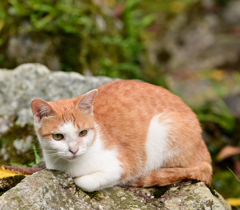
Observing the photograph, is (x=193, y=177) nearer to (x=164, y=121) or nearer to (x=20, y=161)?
(x=164, y=121)

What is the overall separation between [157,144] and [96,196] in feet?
3.12

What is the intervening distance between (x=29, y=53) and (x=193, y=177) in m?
3.91

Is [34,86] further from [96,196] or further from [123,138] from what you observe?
[96,196]

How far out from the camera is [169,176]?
3482mm

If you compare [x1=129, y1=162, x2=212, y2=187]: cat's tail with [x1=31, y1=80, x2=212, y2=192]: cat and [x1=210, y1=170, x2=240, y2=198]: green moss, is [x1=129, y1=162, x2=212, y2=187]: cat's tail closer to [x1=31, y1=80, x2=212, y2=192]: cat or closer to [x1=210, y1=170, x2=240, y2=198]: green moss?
[x1=31, y1=80, x2=212, y2=192]: cat

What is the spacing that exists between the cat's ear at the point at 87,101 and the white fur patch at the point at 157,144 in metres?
0.86

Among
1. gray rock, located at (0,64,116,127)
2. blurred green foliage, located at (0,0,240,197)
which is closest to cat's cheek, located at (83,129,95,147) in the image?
gray rock, located at (0,64,116,127)

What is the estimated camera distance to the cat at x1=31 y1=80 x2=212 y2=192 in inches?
118

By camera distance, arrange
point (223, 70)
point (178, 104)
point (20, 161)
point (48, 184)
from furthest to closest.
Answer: point (223, 70) → point (20, 161) → point (178, 104) → point (48, 184)

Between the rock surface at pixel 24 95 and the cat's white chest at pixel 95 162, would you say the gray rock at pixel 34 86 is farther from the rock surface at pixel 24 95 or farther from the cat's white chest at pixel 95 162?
the cat's white chest at pixel 95 162

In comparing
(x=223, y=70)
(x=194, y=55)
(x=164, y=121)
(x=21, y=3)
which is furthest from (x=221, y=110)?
(x=21, y=3)

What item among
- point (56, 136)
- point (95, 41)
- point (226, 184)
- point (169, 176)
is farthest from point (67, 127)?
point (226, 184)

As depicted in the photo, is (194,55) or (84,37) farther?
(194,55)

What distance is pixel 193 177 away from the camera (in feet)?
11.5
